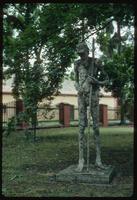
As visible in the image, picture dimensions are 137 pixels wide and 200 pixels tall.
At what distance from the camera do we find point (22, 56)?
1105 centimetres

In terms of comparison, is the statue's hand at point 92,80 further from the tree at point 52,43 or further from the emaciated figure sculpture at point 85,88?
the tree at point 52,43

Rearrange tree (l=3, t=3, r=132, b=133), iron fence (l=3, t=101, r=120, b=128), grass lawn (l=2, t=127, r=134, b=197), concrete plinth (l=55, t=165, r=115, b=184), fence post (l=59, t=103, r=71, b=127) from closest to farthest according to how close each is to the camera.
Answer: grass lawn (l=2, t=127, r=134, b=197) < concrete plinth (l=55, t=165, r=115, b=184) < tree (l=3, t=3, r=132, b=133) < iron fence (l=3, t=101, r=120, b=128) < fence post (l=59, t=103, r=71, b=127)

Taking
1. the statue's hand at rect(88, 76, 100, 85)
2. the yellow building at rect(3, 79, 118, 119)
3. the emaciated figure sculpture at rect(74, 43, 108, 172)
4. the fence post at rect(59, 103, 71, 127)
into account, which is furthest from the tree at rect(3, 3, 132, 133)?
the yellow building at rect(3, 79, 118, 119)

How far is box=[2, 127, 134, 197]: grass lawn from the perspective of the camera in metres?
8.32

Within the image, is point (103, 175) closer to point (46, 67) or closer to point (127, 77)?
point (46, 67)

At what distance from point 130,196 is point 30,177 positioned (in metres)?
2.66

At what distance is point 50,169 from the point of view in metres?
10.9

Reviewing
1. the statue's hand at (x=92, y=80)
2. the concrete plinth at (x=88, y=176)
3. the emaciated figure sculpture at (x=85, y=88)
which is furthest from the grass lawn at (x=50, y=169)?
the statue's hand at (x=92, y=80)

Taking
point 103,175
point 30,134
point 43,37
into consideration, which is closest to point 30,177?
point 103,175

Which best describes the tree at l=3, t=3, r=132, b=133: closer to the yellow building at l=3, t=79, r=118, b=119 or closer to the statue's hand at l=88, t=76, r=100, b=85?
the statue's hand at l=88, t=76, r=100, b=85

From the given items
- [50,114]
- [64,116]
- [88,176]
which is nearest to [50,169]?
[88,176]

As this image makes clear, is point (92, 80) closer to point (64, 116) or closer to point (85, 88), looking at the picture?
point (85, 88)

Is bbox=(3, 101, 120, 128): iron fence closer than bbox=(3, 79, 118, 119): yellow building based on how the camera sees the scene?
Yes

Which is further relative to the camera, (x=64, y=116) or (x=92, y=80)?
(x=64, y=116)
